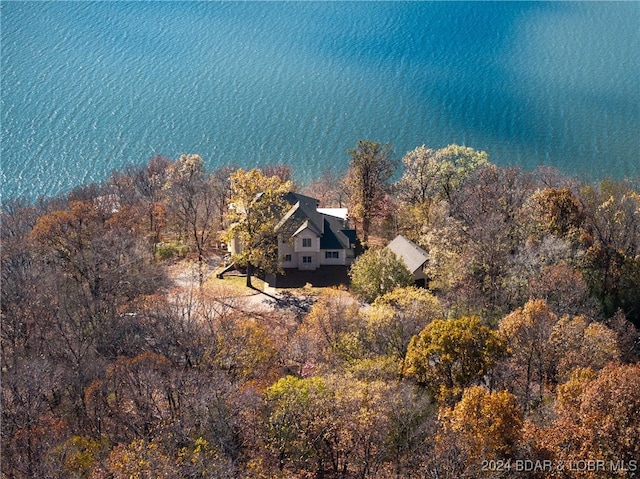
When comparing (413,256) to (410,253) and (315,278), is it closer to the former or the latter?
(410,253)

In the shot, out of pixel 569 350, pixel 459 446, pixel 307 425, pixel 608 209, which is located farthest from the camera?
pixel 608 209

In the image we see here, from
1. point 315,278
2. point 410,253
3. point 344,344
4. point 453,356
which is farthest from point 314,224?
point 453,356

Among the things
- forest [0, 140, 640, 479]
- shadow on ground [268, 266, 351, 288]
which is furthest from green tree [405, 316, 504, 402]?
shadow on ground [268, 266, 351, 288]

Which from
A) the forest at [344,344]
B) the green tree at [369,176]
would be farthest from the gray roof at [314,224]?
the green tree at [369,176]

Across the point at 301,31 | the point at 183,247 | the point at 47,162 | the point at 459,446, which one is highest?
the point at 301,31

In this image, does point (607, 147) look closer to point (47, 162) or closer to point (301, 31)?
point (301, 31)

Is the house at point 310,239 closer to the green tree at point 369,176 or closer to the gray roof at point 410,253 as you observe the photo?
the green tree at point 369,176

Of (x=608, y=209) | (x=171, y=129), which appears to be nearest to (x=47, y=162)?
(x=171, y=129)
